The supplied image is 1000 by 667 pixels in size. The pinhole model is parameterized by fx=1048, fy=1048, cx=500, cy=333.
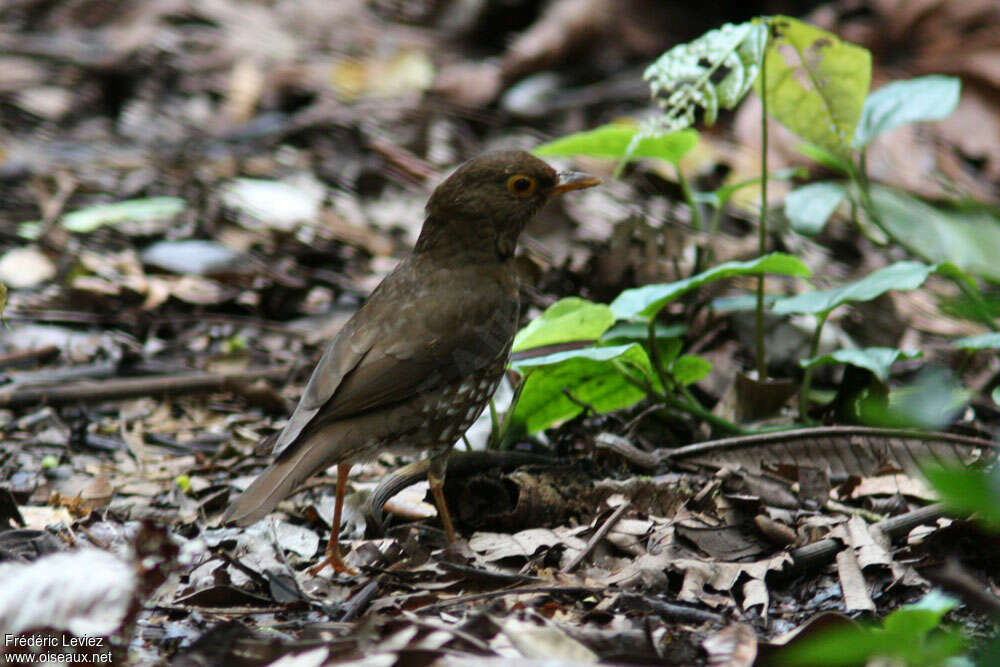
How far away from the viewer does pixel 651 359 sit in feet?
14.4

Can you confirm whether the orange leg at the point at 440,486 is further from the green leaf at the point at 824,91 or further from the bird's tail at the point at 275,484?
the green leaf at the point at 824,91

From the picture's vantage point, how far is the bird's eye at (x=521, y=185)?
13.7 feet

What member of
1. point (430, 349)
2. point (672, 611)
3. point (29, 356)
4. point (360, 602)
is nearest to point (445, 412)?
point (430, 349)

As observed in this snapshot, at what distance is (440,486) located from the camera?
384cm

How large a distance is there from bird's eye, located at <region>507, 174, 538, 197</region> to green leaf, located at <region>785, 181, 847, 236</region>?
115 centimetres

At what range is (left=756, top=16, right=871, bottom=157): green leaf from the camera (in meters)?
4.18

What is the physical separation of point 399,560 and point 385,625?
1.00m

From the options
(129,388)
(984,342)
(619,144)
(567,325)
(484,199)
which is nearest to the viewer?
(984,342)

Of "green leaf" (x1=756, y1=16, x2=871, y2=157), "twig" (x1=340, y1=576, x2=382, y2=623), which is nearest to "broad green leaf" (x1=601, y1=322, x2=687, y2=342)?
"green leaf" (x1=756, y1=16, x2=871, y2=157)

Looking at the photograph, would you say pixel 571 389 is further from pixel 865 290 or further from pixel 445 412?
pixel 865 290

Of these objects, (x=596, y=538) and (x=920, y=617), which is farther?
(x=596, y=538)

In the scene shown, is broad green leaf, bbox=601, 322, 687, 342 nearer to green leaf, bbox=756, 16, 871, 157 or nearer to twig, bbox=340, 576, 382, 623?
green leaf, bbox=756, 16, 871, 157

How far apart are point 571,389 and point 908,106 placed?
188cm

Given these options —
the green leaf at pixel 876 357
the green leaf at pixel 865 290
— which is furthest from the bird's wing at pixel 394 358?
the green leaf at pixel 876 357
